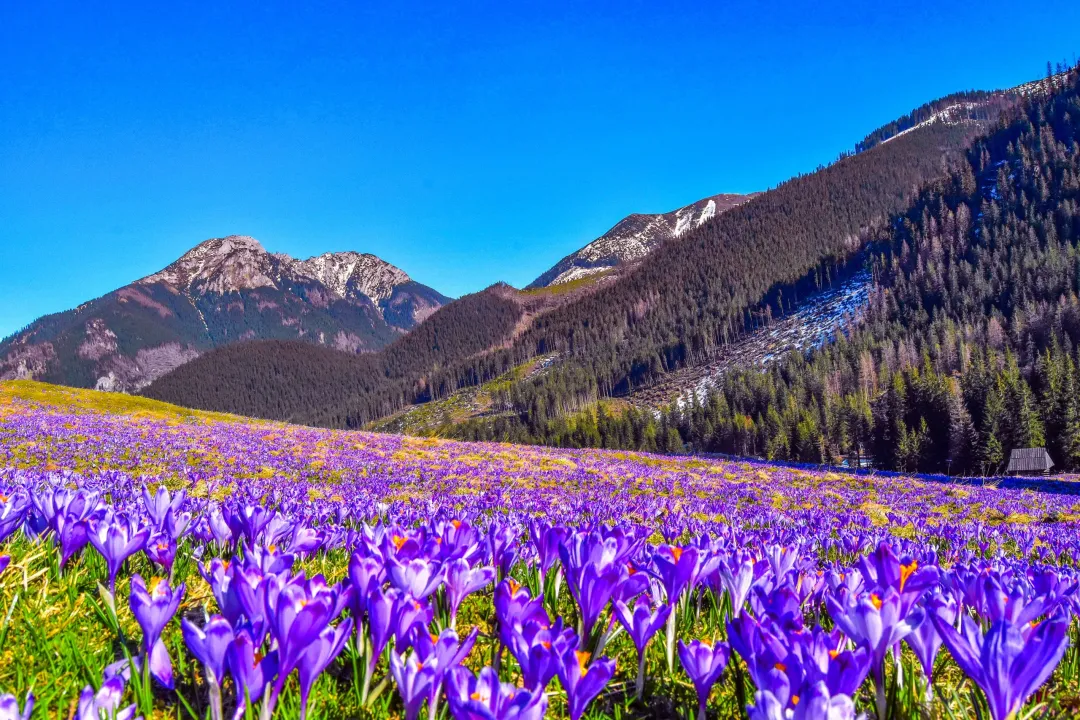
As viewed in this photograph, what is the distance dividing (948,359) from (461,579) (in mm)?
126945

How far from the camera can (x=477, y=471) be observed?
1566cm

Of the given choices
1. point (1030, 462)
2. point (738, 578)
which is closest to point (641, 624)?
point (738, 578)

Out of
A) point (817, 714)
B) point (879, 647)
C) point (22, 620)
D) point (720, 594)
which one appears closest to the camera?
point (817, 714)

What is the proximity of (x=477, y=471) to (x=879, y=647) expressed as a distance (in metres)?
14.6

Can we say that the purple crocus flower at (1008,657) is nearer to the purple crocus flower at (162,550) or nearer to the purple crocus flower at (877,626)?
the purple crocus flower at (877,626)

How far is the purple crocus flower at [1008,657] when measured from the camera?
1.21m

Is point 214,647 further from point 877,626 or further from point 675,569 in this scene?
point 877,626

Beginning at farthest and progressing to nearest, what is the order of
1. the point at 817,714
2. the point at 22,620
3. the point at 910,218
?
the point at 910,218 < the point at 22,620 < the point at 817,714

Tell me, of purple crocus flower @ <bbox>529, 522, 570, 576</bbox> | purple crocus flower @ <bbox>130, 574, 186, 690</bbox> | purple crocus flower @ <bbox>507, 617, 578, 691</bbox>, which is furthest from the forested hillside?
purple crocus flower @ <bbox>130, 574, 186, 690</bbox>

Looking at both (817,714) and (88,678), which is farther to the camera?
(88,678)

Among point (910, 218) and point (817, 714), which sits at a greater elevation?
point (910, 218)

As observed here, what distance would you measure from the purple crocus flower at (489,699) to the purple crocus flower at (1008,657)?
96 cm

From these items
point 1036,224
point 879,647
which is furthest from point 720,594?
point 1036,224

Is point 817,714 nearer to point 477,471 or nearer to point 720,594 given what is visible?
point 720,594
